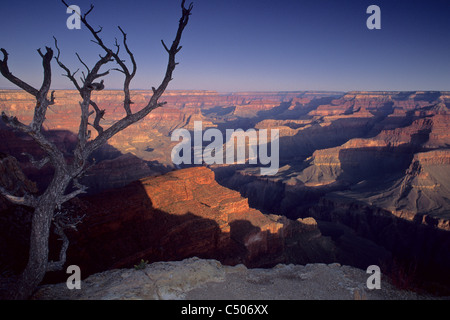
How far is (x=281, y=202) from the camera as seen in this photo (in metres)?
62.2

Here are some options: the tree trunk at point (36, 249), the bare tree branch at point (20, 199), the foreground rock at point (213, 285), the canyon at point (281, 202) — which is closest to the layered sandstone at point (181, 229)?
the canyon at point (281, 202)

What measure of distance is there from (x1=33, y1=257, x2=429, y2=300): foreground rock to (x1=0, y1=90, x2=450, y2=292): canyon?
2447mm

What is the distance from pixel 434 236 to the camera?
40.7 metres

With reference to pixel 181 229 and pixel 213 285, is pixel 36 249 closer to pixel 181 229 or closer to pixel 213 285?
pixel 213 285

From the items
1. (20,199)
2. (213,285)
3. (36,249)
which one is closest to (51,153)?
(20,199)

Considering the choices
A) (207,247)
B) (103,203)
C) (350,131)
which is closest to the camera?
(103,203)

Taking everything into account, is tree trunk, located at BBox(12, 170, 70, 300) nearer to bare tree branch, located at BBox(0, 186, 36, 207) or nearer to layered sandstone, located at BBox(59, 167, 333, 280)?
bare tree branch, located at BBox(0, 186, 36, 207)

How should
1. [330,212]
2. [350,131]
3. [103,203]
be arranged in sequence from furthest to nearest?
[350,131], [330,212], [103,203]

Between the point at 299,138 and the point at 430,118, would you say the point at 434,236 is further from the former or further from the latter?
the point at 299,138

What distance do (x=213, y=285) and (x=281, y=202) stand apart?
A: 56149mm
